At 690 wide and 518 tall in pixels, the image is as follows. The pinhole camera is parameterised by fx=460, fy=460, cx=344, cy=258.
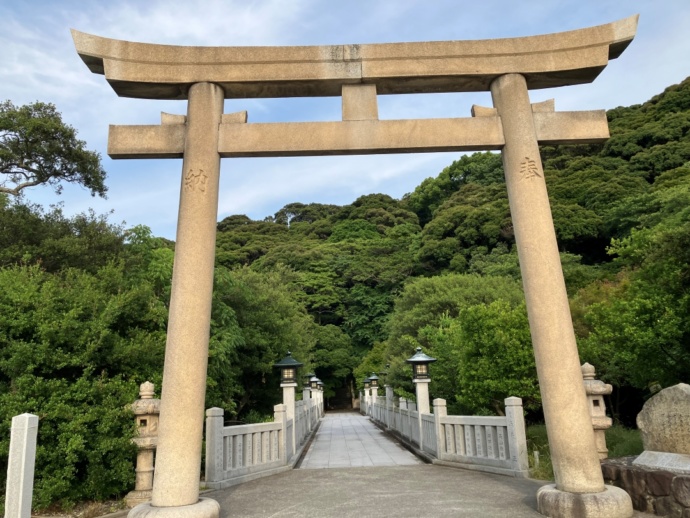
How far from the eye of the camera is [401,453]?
40.8 ft

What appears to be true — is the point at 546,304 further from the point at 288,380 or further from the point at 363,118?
the point at 288,380

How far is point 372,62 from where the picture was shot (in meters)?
5.61

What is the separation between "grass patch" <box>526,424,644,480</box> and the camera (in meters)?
7.29

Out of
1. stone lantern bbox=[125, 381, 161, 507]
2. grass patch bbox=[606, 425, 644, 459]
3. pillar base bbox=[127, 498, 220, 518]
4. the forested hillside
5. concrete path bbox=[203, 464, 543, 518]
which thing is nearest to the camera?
pillar base bbox=[127, 498, 220, 518]

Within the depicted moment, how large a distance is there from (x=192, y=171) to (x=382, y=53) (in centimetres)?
269

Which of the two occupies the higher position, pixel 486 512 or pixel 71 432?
pixel 71 432

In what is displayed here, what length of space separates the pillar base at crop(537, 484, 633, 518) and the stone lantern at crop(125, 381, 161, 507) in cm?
525

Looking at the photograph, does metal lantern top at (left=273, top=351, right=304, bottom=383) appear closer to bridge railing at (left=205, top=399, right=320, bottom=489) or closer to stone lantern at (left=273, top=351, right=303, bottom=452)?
stone lantern at (left=273, top=351, right=303, bottom=452)

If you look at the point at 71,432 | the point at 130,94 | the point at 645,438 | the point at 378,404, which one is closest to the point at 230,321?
the point at 71,432

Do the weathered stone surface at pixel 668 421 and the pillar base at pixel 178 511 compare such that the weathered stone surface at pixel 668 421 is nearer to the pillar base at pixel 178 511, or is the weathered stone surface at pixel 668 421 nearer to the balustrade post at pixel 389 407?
the pillar base at pixel 178 511

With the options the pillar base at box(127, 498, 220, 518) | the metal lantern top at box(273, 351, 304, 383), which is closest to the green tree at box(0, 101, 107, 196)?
Answer: the metal lantern top at box(273, 351, 304, 383)

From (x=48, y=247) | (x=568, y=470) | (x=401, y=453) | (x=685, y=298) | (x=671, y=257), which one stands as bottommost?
(x=401, y=453)

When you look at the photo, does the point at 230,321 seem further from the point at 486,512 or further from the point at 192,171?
the point at 486,512

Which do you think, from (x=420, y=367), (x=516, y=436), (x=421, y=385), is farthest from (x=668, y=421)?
(x=420, y=367)
